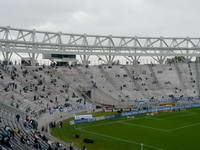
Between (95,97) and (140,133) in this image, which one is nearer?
(140,133)

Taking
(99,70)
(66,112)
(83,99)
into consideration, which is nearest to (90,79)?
(99,70)

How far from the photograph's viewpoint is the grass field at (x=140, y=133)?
32.8m

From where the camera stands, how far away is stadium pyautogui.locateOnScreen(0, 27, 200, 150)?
34.2 meters

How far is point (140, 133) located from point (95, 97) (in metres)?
26.6

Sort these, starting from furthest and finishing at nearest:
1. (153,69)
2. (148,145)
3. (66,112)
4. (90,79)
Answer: (153,69) → (90,79) → (66,112) → (148,145)

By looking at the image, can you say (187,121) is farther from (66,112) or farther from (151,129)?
(66,112)

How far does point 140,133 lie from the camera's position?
38938 millimetres

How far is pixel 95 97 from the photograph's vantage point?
212 ft

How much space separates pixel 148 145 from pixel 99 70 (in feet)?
150

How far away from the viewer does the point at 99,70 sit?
254 feet

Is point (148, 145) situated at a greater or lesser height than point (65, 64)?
lesser

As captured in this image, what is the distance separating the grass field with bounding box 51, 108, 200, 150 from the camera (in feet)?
108

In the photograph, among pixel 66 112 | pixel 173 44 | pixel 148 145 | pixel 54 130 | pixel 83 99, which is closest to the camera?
pixel 148 145

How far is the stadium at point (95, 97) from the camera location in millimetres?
34156
